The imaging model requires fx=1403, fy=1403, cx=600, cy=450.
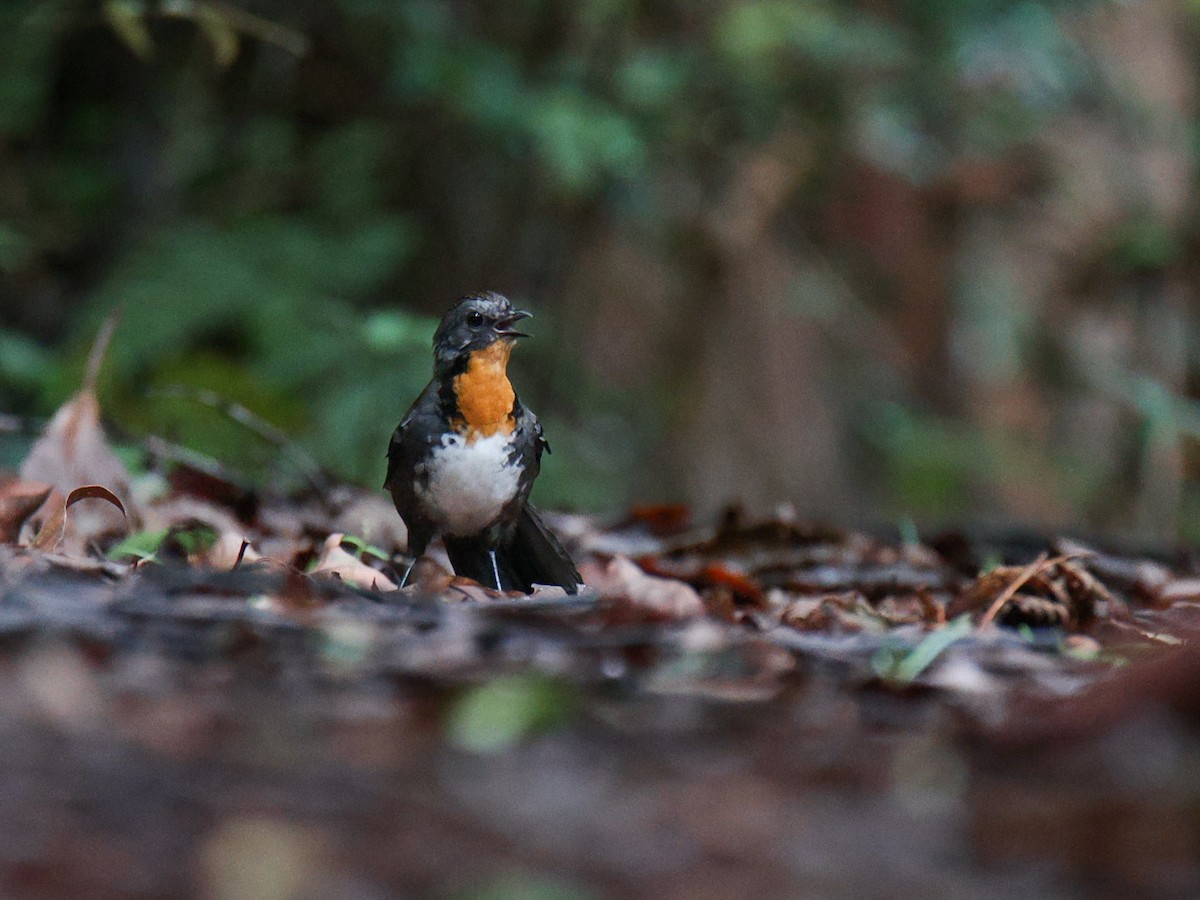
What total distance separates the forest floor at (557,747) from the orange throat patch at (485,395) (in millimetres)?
1441

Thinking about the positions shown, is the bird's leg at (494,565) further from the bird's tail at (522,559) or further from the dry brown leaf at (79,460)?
the dry brown leaf at (79,460)

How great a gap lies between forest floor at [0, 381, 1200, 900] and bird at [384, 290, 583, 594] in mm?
1282

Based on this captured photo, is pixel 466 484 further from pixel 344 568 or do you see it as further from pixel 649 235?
pixel 649 235

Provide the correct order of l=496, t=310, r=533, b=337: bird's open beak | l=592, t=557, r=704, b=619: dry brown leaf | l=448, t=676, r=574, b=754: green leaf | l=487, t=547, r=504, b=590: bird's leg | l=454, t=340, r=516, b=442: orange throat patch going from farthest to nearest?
1. l=496, t=310, r=533, b=337: bird's open beak
2. l=454, t=340, r=516, b=442: orange throat patch
3. l=487, t=547, r=504, b=590: bird's leg
4. l=592, t=557, r=704, b=619: dry brown leaf
5. l=448, t=676, r=574, b=754: green leaf

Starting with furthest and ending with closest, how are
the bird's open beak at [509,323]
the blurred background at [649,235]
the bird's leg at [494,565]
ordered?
the blurred background at [649,235] < the bird's open beak at [509,323] < the bird's leg at [494,565]

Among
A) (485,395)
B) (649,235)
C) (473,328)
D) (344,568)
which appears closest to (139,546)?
(344,568)

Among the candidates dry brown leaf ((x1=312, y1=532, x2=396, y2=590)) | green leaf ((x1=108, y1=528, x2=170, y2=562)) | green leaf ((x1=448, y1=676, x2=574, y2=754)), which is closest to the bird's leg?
dry brown leaf ((x1=312, y1=532, x2=396, y2=590))

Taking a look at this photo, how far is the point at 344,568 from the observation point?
2926 mm

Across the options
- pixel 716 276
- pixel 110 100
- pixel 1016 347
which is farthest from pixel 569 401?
pixel 1016 347

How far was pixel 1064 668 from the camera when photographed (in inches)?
86.4

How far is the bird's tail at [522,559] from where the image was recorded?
11.7 feet

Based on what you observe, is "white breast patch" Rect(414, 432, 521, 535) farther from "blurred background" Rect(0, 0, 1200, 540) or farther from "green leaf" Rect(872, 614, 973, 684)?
"green leaf" Rect(872, 614, 973, 684)

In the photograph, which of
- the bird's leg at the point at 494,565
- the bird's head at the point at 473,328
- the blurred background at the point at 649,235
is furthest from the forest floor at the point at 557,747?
the blurred background at the point at 649,235

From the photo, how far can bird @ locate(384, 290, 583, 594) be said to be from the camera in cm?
395
